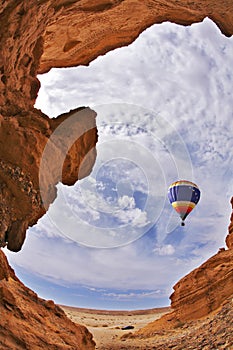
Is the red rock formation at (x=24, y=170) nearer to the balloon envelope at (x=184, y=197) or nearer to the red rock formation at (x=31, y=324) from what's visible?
the red rock formation at (x=31, y=324)

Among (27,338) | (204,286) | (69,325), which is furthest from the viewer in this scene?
(204,286)

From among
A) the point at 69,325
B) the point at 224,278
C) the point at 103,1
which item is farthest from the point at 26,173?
the point at 224,278

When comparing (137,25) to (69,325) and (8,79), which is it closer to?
(8,79)

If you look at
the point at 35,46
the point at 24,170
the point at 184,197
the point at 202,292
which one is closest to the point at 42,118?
the point at 24,170

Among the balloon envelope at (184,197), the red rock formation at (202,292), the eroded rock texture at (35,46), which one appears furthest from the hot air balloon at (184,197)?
the eroded rock texture at (35,46)

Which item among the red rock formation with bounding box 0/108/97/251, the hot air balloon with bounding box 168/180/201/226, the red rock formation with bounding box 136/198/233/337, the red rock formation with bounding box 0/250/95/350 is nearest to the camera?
the red rock formation with bounding box 0/250/95/350

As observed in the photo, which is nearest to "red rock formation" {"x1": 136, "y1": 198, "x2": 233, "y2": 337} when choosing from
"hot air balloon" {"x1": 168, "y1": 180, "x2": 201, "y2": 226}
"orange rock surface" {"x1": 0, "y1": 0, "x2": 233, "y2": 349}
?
"orange rock surface" {"x1": 0, "y1": 0, "x2": 233, "y2": 349}

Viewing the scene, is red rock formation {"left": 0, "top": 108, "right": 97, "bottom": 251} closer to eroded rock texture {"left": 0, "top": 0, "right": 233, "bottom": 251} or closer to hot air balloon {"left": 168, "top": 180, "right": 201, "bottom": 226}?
eroded rock texture {"left": 0, "top": 0, "right": 233, "bottom": 251}

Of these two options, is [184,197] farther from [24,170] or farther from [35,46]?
[24,170]
